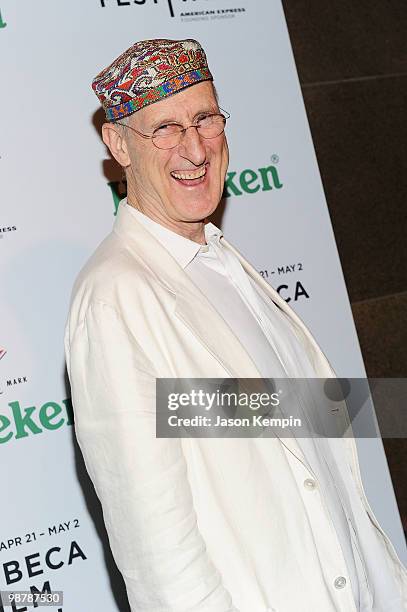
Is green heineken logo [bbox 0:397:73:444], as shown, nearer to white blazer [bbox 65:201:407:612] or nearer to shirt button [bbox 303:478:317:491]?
white blazer [bbox 65:201:407:612]

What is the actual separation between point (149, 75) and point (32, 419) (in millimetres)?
1140

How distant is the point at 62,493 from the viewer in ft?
8.43

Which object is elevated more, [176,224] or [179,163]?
[179,163]

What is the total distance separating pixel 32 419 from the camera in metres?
2.54

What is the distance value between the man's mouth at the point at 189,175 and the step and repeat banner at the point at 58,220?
2.69 ft

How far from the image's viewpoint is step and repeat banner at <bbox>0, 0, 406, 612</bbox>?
251cm

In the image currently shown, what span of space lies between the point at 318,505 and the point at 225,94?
5.26ft

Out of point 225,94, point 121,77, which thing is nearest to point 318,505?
point 121,77

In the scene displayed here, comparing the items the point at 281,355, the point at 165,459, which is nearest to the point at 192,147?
the point at 281,355

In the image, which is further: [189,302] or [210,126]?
[210,126]

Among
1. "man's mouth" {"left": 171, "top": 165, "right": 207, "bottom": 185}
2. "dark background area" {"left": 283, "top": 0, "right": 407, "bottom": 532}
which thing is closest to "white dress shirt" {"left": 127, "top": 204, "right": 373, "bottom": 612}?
"man's mouth" {"left": 171, "top": 165, "right": 207, "bottom": 185}

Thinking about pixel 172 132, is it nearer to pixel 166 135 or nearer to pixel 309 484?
pixel 166 135

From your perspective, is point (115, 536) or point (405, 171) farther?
point (405, 171)

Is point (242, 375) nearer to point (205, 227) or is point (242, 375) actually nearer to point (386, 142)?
point (205, 227)
